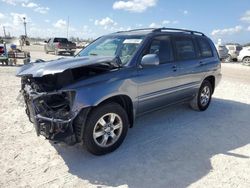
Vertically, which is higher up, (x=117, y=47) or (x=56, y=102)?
(x=117, y=47)

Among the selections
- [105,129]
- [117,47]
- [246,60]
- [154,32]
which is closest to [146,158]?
[105,129]

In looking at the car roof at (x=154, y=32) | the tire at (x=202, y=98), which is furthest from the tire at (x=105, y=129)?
the tire at (x=202, y=98)

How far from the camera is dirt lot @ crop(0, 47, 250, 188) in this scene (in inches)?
134

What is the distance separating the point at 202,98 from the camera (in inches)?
253

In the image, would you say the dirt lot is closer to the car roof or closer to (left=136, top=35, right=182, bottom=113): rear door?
(left=136, top=35, right=182, bottom=113): rear door

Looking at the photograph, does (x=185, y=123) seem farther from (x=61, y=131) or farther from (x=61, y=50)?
(x=61, y=50)

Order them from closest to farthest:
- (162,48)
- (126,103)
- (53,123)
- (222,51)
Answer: (53,123) → (126,103) → (162,48) → (222,51)

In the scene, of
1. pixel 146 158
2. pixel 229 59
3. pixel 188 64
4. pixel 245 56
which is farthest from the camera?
pixel 229 59

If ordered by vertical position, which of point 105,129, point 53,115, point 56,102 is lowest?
point 105,129

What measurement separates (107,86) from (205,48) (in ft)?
11.7

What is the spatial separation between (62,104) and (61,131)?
46cm

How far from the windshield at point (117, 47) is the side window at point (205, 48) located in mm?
2171

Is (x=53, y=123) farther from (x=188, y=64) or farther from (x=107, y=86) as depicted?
A: (x=188, y=64)

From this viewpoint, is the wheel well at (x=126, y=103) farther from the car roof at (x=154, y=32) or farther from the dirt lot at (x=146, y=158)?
the car roof at (x=154, y=32)
